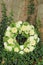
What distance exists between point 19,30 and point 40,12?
12.7 inches

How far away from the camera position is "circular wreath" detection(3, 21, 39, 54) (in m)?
3.17

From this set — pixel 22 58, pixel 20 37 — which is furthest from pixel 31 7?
pixel 22 58

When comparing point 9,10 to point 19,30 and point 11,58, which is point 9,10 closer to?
point 19,30

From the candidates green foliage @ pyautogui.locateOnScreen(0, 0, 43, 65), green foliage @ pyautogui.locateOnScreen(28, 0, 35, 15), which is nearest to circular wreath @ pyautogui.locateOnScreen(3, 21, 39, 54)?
green foliage @ pyautogui.locateOnScreen(0, 0, 43, 65)

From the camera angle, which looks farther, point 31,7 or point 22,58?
point 31,7

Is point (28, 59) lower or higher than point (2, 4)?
lower

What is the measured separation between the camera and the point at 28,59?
126 inches

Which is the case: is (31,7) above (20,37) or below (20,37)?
above

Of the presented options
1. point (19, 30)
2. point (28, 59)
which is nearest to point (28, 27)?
point (19, 30)

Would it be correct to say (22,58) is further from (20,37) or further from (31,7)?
(31,7)

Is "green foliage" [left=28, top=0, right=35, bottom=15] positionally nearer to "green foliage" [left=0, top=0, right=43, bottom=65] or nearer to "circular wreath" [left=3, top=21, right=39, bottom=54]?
"circular wreath" [left=3, top=21, right=39, bottom=54]

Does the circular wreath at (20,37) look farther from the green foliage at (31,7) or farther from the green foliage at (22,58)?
the green foliage at (31,7)

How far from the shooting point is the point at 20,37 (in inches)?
128

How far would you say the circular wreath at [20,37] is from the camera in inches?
125
